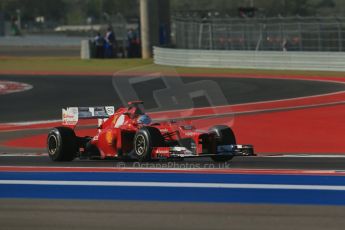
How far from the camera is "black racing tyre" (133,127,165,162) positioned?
11.6 metres

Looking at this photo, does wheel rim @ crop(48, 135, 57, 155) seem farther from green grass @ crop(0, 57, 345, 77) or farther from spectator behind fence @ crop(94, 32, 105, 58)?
spectator behind fence @ crop(94, 32, 105, 58)

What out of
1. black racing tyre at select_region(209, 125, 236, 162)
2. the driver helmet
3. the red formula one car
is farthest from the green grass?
black racing tyre at select_region(209, 125, 236, 162)

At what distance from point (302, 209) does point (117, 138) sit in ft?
→ 15.4

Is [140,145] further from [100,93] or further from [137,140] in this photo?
[100,93]

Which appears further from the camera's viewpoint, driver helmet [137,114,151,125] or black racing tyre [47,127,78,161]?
black racing tyre [47,127,78,161]

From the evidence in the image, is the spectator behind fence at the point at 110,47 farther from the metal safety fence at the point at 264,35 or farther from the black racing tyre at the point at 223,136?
the black racing tyre at the point at 223,136

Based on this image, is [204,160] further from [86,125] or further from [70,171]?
[86,125]

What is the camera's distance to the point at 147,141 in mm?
11602

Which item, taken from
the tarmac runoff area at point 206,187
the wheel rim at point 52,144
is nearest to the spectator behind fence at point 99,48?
the tarmac runoff area at point 206,187

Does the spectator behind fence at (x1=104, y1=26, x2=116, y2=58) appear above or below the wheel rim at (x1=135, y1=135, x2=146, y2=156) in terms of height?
below

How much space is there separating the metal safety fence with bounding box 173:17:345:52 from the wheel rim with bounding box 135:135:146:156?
24.7 m

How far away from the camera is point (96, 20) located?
140125 mm

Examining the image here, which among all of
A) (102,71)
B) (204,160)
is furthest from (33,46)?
(204,160)

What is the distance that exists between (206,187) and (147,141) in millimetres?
2243
